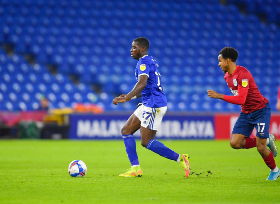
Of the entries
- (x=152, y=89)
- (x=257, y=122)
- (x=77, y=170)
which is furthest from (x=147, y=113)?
(x=257, y=122)

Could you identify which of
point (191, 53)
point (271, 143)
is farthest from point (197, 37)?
point (271, 143)

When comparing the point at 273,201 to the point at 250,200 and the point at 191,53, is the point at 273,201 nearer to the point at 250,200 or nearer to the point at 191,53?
the point at 250,200

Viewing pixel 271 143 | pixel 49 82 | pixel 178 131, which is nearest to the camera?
pixel 271 143

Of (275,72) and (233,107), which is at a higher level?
(275,72)

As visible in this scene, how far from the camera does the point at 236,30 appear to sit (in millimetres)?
21375

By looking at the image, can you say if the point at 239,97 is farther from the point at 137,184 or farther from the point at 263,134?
the point at 137,184

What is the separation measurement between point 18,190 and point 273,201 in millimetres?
2786

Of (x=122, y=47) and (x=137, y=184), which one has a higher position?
(x=122, y=47)

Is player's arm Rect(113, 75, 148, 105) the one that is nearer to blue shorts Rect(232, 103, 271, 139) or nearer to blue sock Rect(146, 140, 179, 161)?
blue sock Rect(146, 140, 179, 161)

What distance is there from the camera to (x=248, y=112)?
5.85 m

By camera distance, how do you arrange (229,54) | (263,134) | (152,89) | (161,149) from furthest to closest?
(152,89) → (161,149) → (229,54) → (263,134)

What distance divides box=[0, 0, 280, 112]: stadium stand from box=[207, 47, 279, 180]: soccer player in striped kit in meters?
11.9

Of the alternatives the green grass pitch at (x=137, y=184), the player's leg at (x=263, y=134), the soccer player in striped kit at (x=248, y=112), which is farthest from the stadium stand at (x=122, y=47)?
the player's leg at (x=263, y=134)

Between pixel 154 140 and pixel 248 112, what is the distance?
137 cm
